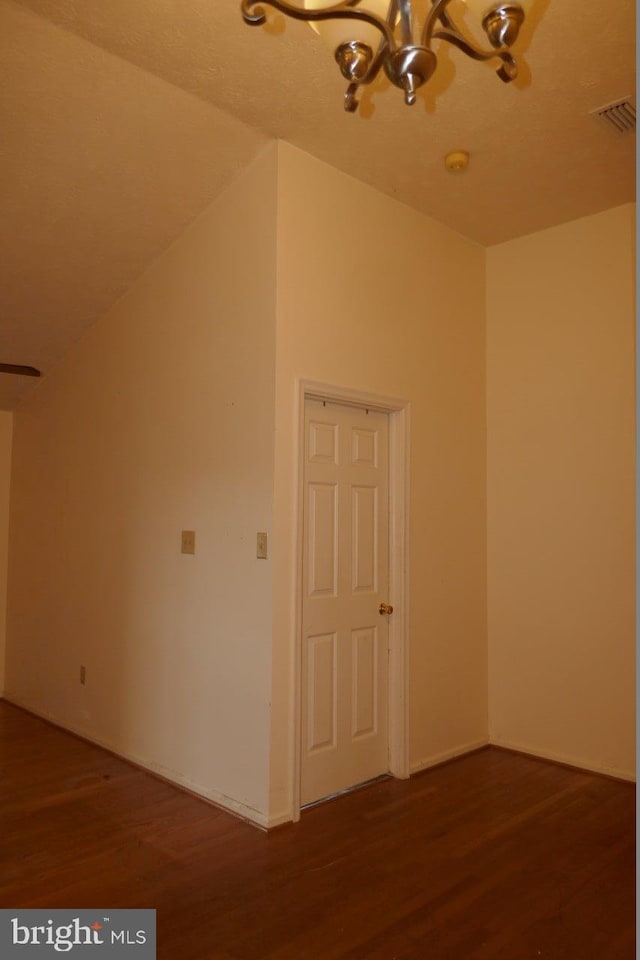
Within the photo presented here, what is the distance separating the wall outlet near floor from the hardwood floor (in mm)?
1198

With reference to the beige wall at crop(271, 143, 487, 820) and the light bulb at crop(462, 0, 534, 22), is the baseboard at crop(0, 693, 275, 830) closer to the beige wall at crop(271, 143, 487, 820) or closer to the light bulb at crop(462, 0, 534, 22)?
the beige wall at crop(271, 143, 487, 820)

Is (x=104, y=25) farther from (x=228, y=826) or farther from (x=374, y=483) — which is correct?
(x=228, y=826)

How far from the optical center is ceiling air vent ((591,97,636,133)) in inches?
116

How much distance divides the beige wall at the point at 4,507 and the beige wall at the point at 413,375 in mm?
3188

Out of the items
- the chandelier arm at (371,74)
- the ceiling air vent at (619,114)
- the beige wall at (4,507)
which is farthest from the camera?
the beige wall at (4,507)

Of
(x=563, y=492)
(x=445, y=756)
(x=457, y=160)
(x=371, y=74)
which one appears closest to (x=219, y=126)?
(x=457, y=160)

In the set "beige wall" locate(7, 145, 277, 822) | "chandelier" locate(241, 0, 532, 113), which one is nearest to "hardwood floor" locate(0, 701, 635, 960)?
"beige wall" locate(7, 145, 277, 822)

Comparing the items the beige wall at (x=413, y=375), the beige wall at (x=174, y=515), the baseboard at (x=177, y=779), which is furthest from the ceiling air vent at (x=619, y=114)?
the baseboard at (x=177, y=779)

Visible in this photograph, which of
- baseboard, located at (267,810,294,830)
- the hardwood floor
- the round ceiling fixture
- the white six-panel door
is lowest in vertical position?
the hardwood floor

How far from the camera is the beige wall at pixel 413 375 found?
124 inches

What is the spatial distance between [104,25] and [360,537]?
96.4 inches

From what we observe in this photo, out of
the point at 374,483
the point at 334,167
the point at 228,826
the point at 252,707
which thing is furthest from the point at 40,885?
the point at 334,167

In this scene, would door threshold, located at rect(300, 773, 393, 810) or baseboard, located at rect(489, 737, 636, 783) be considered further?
baseboard, located at rect(489, 737, 636, 783)

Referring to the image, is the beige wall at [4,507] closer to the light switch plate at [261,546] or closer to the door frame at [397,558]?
the light switch plate at [261,546]
